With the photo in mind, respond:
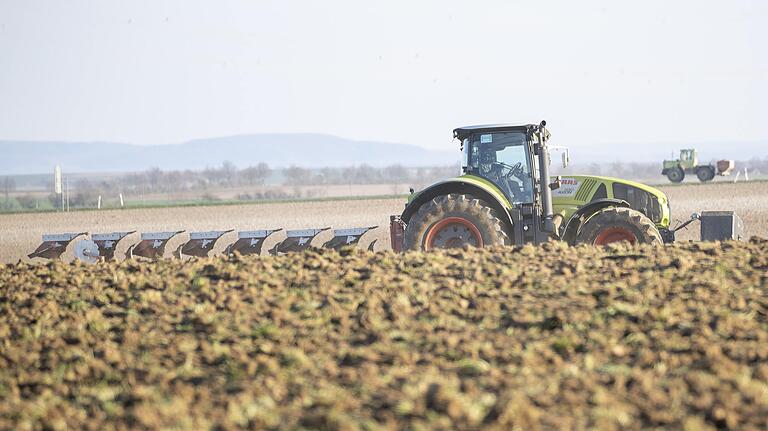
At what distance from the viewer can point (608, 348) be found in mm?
6926

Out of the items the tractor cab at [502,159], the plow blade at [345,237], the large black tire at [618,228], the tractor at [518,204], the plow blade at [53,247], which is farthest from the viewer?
the plow blade at [53,247]

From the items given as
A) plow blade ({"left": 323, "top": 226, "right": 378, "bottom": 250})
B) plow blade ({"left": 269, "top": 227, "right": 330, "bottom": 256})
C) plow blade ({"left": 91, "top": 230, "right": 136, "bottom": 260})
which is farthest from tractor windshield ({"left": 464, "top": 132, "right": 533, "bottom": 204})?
Answer: plow blade ({"left": 91, "top": 230, "right": 136, "bottom": 260})

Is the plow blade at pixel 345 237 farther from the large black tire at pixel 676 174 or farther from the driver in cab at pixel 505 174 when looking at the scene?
the large black tire at pixel 676 174

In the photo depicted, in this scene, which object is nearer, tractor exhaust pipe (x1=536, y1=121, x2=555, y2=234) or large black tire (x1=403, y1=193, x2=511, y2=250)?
large black tire (x1=403, y1=193, x2=511, y2=250)

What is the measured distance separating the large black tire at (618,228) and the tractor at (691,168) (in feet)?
140

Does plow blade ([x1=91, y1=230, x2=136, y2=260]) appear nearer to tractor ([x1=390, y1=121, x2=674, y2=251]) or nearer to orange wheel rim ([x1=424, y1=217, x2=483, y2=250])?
tractor ([x1=390, y1=121, x2=674, y2=251])

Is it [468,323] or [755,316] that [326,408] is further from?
[755,316]

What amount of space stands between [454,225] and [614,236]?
213 centimetres

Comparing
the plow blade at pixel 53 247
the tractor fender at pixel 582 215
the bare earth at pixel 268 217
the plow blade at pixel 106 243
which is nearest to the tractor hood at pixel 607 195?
the tractor fender at pixel 582 215

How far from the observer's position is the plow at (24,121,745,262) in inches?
528

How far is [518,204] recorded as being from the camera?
14109 millimetres

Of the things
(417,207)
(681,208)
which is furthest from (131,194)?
(417,207)

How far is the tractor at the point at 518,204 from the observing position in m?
13.4

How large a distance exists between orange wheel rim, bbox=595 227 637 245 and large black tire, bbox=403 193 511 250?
4.05ft
